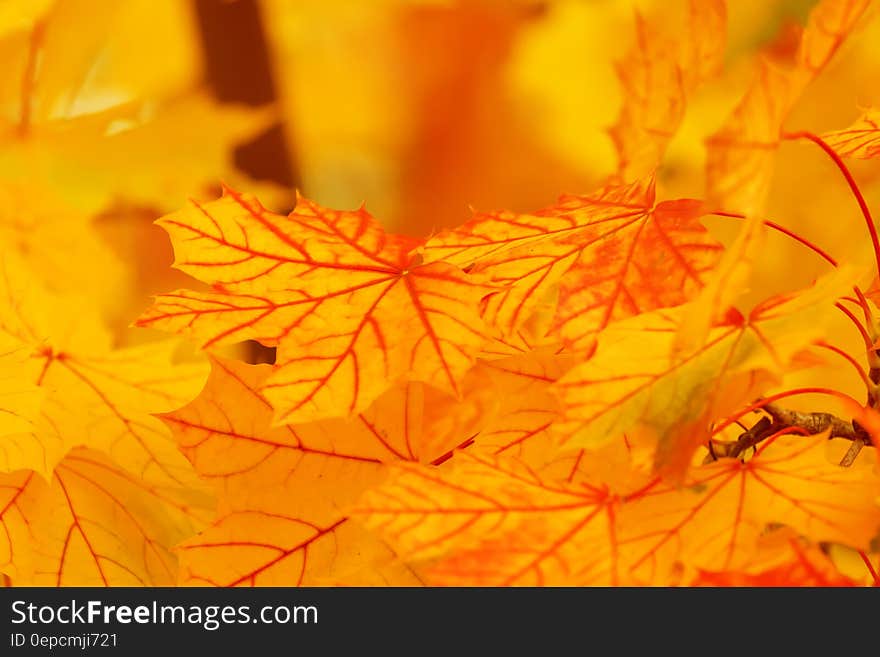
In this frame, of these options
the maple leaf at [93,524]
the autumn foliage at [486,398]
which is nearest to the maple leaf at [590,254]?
the autumn foliage at [486,398]

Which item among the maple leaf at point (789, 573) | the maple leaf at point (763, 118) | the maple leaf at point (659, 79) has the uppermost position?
the maple leaf at point (659, 79)

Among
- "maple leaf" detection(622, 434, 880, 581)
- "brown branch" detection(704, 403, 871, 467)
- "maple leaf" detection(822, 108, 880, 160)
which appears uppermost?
"maple leaf" detection(822, 108, 880, 160)

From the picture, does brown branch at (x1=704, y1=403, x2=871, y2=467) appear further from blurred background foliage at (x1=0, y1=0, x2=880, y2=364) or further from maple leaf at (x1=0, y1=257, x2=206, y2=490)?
maple leaf at (x1=0, y1=257, x2=206, y2=490)

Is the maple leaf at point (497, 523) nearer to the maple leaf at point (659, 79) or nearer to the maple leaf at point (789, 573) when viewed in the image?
the maple leaf at point (789, 573)

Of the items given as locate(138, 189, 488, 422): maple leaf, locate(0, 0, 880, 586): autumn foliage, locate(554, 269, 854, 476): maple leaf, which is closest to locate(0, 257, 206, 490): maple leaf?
locate(0, 0, 880, 586): autumn foliage

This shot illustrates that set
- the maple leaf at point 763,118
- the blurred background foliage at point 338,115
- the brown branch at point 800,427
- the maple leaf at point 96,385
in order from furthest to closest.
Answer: the blurred background foliage at point 338,115, the maple leaf at point 96,385, the brown branch at point 800,427, the maple leaf at point 763,118

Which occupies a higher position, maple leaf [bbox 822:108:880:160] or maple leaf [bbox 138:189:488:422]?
maple leaf [bbox 822:108:880:160]

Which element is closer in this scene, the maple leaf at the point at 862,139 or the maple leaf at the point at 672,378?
the maple leaf at the point at 672,378
